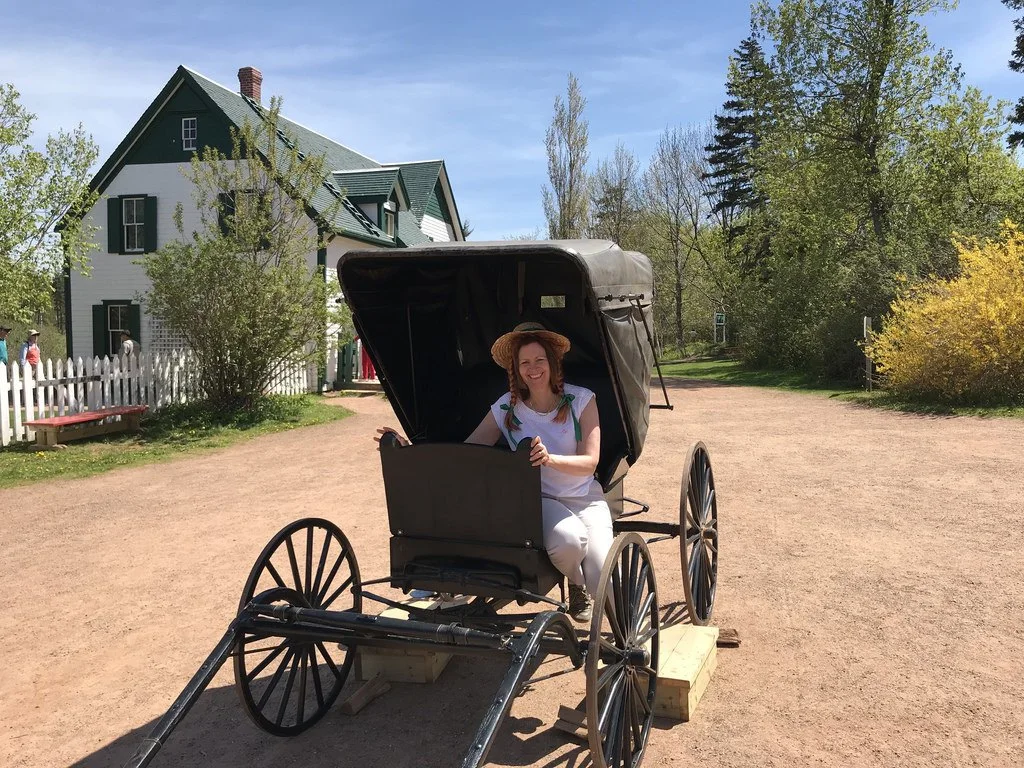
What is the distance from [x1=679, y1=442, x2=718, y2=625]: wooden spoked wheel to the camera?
15.0 feet

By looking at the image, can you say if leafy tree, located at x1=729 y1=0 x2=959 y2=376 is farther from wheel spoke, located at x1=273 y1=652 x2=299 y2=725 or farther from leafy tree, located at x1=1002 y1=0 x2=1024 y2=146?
wheel spoke, located at x1=273 y1=652 x2=299 y2=725

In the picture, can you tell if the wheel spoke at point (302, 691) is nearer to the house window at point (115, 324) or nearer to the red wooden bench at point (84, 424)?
the red wooden bench at point (84, 424)

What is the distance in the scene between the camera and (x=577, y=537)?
12.0 feet

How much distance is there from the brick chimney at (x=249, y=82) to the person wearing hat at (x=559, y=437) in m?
23.9

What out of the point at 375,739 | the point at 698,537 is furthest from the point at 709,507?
the point at 375,739

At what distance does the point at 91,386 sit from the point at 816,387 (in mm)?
16253

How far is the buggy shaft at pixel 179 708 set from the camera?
2.59m

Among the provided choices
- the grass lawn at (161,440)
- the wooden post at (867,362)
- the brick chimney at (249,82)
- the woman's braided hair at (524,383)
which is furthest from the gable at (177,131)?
the woman's braided hair at (524,383)

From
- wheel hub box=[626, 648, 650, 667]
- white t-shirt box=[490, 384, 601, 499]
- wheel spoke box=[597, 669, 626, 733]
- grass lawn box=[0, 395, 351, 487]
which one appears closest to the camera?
wheel spoke box=[597, 669, 626, 733]

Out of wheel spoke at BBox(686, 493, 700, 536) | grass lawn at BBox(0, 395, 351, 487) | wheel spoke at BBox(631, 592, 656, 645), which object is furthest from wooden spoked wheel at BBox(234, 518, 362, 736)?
grass lawn at BBox(0, 395, 351, 487)

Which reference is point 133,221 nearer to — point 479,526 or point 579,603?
point 579,603

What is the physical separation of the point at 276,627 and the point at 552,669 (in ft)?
6.15

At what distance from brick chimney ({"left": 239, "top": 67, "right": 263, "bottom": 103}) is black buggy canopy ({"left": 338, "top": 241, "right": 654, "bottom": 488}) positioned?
74.9ft

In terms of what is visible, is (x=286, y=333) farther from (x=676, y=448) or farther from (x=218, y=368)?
(x=676, y=448)
